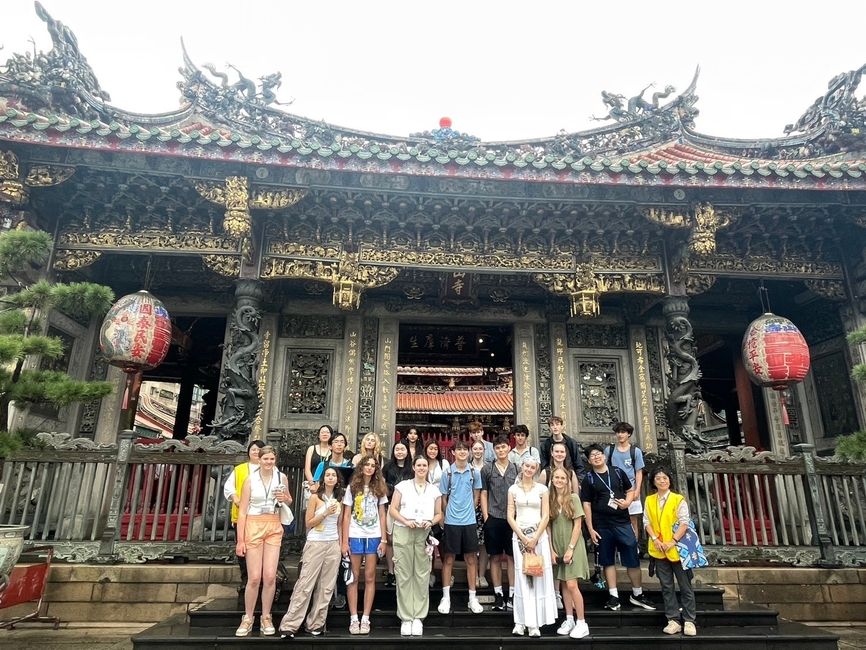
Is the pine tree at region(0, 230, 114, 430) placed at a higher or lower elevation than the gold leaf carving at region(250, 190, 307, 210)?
lower

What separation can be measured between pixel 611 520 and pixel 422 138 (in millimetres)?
7698

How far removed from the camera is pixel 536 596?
13.5 ft

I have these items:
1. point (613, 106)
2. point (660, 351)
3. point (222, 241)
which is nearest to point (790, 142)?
point (613, 106)

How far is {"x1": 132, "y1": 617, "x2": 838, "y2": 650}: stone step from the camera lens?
3994 mm

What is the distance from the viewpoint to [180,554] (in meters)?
5.26

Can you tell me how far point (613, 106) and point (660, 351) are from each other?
5011mm

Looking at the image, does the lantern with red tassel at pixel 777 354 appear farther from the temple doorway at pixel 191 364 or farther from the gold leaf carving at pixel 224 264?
the temple doorway at pixel 191 364

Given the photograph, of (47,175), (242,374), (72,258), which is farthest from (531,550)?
(47,175)

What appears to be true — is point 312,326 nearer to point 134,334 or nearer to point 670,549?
point 134,334

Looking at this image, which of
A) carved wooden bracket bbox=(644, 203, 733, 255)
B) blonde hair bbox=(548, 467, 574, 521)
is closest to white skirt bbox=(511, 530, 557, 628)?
blonde hair bbox=(548, 467, 574, 521)

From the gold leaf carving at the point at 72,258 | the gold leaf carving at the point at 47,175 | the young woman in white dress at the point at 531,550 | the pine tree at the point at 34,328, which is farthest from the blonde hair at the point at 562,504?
the gold leaf carving at the point at 47,175

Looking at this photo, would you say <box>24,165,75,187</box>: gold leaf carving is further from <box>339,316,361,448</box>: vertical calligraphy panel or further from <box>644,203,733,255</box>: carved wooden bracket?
<box>644,203,733,255</box>: carved wooden bracket

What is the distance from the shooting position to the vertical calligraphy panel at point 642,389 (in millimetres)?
7816

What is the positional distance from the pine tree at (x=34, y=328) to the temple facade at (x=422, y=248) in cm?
144
